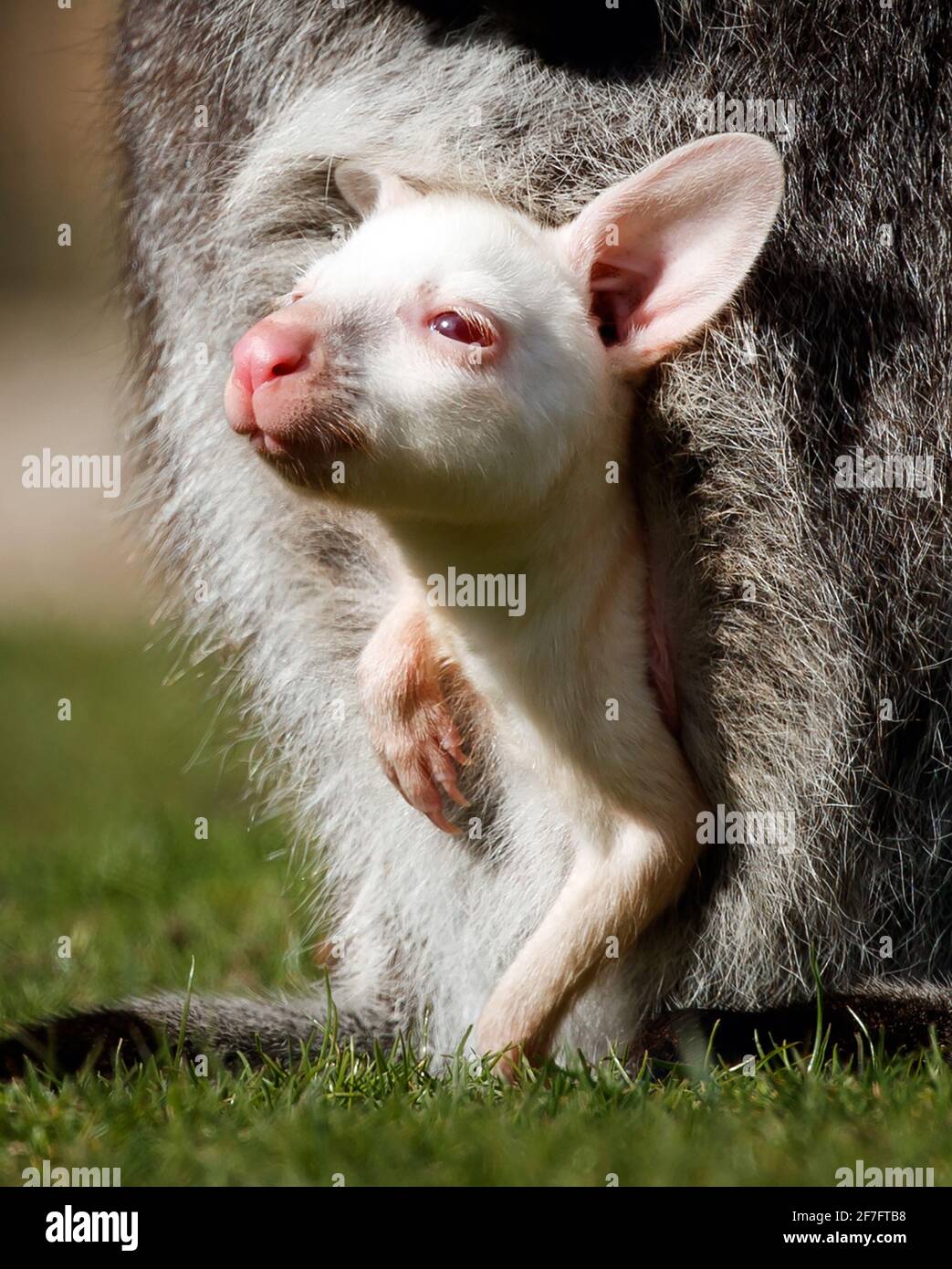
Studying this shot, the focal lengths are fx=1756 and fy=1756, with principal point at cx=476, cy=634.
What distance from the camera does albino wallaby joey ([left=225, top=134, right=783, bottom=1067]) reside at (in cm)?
247

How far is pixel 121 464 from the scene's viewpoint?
390 cm

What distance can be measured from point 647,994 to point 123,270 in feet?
6.24

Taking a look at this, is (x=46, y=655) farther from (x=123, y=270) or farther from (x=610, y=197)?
(x=610, y=197)

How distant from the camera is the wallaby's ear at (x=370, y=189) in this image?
9.23 feet

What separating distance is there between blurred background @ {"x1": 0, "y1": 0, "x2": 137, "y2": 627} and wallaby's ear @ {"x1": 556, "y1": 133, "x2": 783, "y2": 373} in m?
6.59

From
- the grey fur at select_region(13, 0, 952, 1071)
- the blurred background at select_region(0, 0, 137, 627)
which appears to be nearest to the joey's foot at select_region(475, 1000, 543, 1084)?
the grey fur at select_region(13, 0, 952, 1071)

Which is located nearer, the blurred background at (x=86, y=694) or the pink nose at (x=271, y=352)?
the pink nose at (x=271, y=352)

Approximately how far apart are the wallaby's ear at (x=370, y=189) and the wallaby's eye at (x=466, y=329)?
1.24 feet
